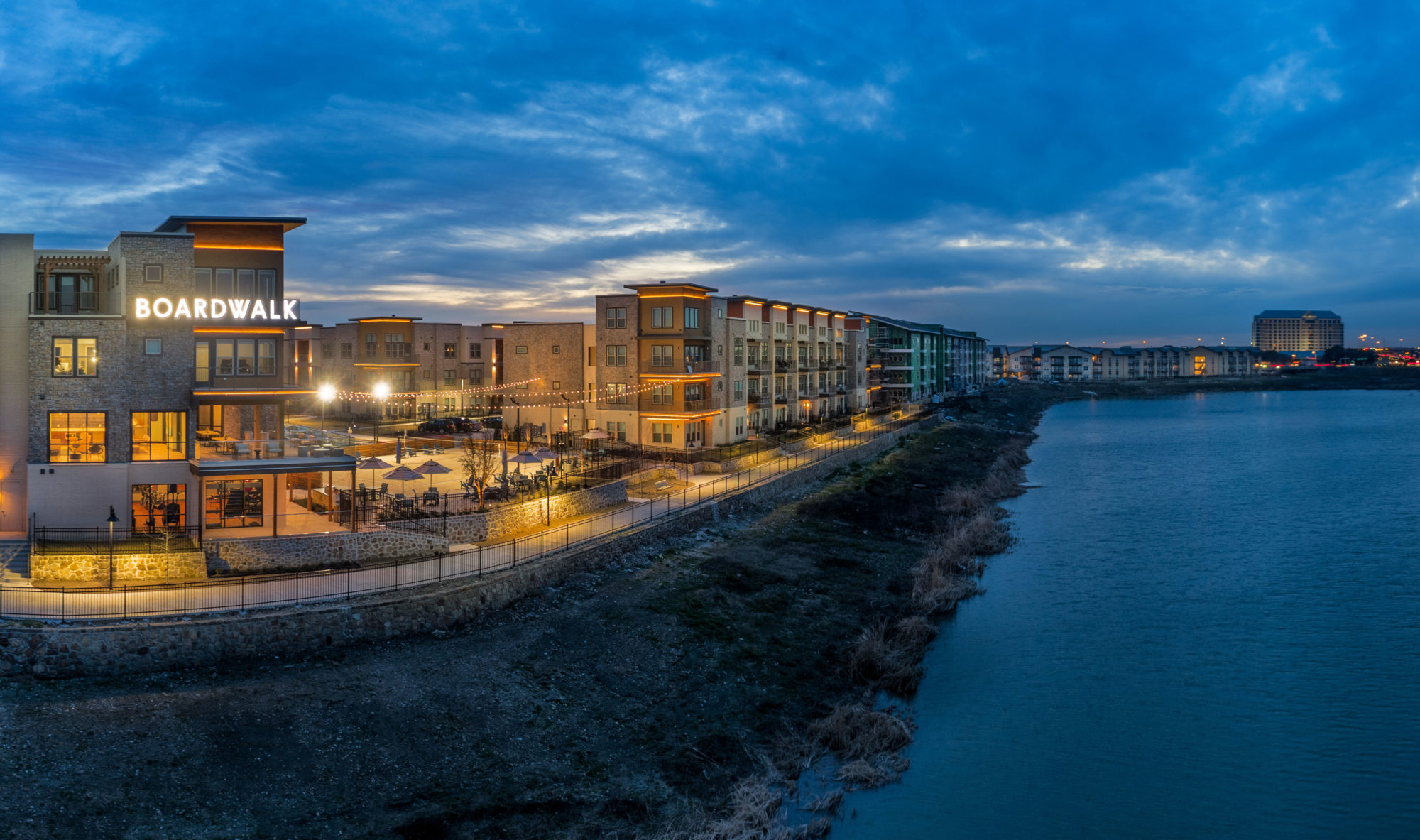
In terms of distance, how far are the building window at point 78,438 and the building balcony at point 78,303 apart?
12.1ft

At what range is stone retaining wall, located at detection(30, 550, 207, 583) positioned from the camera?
25.5 meters

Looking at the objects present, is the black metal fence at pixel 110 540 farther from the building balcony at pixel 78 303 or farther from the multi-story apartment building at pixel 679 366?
the multi-story apartment building at pixel 679 366

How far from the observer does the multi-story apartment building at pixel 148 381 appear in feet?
95.2

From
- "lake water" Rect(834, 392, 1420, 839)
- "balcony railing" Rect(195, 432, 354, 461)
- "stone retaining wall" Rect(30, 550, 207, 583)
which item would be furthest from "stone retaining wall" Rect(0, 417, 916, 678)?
"lake water" Rect(834, 392, 1420, 839)

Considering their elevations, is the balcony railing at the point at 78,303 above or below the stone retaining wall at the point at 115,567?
above

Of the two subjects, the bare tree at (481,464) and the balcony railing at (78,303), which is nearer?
the balcony railing at (78,303)

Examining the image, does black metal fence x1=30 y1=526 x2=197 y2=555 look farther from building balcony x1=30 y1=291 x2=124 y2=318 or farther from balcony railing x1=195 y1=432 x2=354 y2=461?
building balcony x1=30 y1=291 x2=124 y2=318

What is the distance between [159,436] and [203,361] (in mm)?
3072

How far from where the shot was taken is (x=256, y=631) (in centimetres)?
2294

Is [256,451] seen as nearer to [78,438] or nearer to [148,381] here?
[148,381]

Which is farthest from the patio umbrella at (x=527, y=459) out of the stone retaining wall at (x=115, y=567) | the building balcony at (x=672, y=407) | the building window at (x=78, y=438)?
the building window at (x=78, y=438)

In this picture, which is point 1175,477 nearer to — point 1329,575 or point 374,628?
point 1329,575

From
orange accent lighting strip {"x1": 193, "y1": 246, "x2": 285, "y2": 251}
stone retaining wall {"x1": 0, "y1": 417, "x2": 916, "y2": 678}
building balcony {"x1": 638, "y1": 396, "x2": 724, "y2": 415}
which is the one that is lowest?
stone retaining wall {"x1": 0, "y1": 417, "x2": 916, "y2": 678}

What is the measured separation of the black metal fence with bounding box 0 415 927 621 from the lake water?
1445 centimetres
